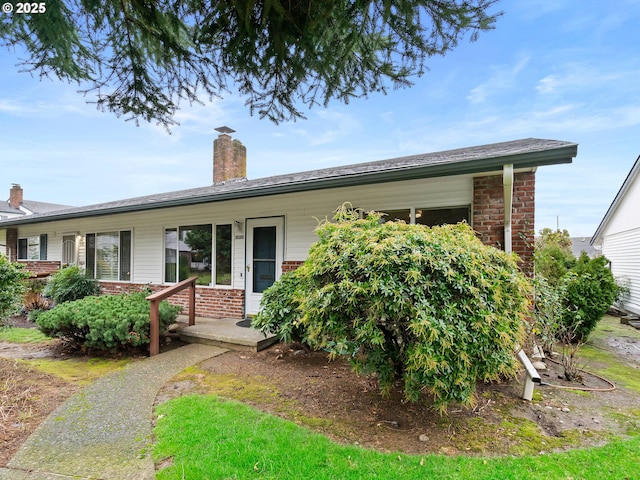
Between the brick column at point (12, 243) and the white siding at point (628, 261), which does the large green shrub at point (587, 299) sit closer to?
the white siding at point (628, 261)

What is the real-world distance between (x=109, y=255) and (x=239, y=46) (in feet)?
27.9

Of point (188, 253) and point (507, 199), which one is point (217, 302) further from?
point (507, 199)

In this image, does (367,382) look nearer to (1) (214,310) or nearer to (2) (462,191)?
(2) (462,191)

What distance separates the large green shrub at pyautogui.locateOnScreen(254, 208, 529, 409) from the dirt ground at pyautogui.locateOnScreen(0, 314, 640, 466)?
359 mm

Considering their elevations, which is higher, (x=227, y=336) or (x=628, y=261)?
(x=628, y=261)

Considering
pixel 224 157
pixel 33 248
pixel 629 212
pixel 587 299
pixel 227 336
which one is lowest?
pixel 227 336

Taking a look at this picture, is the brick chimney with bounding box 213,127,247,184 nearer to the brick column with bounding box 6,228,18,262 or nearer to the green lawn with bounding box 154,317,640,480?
the brick column with bounding box 6,228,18,262

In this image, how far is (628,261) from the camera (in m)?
11.9

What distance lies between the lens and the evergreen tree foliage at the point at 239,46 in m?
3.25

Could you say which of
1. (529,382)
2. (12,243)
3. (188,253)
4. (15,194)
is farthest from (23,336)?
(15,194)

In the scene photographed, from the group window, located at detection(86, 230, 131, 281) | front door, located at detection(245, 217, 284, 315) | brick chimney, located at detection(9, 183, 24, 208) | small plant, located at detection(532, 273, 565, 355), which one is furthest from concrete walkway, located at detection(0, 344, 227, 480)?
brick chimney, located at detection(9, 183, 24, 208)

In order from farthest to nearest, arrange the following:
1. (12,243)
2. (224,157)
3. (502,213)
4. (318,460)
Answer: (12,243)
(224,157)
(502,213)
(318,460)

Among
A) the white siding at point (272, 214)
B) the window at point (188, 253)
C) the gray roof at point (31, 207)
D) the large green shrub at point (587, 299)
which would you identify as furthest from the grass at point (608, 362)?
the gray roof at point (31, 207)

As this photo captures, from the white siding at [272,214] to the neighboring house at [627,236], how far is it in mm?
9692
